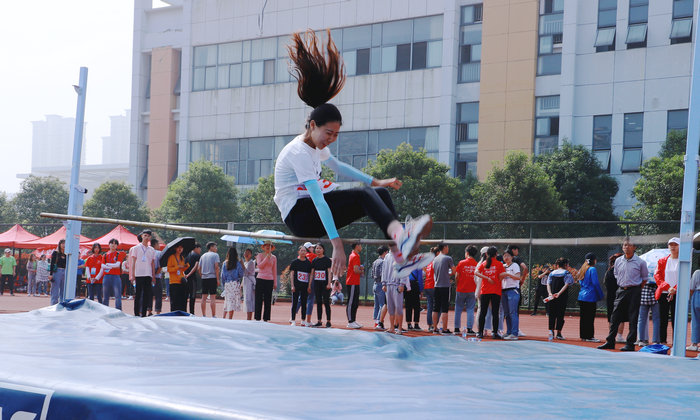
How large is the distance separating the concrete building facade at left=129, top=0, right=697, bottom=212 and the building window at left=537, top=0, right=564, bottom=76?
5 cm

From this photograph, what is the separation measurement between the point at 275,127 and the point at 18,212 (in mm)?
14678

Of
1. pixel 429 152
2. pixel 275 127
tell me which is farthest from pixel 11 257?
pixel 429 152

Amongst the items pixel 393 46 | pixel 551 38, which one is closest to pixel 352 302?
pixel 551 38

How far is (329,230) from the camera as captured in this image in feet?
14.0

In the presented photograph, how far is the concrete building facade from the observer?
27.4 meters

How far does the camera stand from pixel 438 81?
31.0 meters

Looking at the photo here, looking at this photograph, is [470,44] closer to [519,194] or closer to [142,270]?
[519,194]

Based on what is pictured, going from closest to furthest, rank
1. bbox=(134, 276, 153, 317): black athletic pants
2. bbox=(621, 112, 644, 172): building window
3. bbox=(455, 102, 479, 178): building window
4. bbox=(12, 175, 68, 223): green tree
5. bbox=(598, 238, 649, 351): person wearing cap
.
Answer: bbox=(598, 238, 649, 351): person wearing cap < bbox=(134, 276, 153, 317): black athletic pants < bbox=(621, 112, 644, 172): building window < bbox=(455, 102, 479, 178): building window < bbox=(12, 175, 68, 223): green tree

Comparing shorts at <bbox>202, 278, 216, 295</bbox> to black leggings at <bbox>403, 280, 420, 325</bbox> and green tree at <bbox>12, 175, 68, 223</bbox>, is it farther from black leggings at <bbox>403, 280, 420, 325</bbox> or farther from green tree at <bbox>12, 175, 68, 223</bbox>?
green tree at <bbox>12, 175, 68, 223</bbox>

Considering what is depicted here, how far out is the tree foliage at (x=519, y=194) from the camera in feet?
80.2

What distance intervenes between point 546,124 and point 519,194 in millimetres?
6112

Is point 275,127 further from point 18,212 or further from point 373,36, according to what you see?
point 18,212

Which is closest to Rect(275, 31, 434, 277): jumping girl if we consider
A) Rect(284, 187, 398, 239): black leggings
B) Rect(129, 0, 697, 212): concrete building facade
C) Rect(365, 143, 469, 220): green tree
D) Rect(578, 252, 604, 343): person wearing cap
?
Rect(284, 187, 398, 239): black leggings

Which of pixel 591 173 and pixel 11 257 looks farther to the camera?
pixel 591 173
